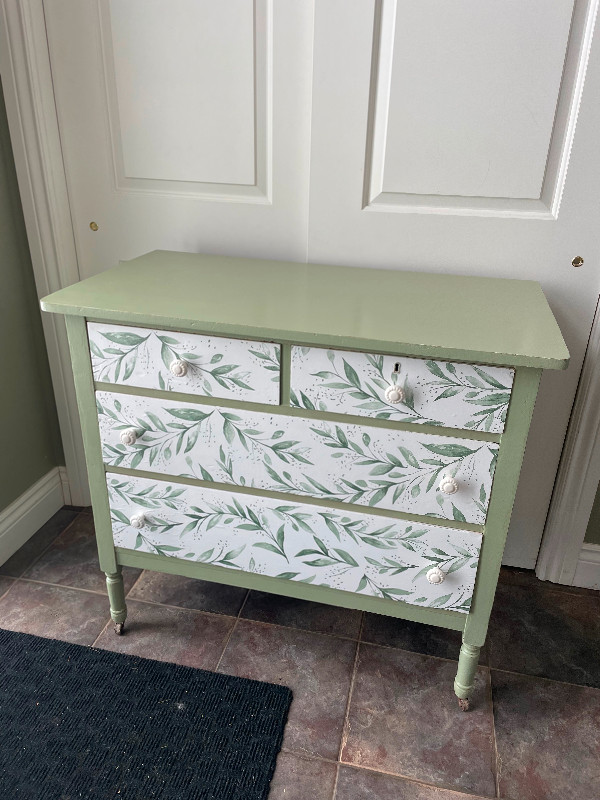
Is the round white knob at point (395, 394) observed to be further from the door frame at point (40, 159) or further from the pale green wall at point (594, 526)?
the door frame at point (40, 159)

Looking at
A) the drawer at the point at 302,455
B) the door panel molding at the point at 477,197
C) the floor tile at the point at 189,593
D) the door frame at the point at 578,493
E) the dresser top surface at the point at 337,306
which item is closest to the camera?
the dresser top surface at the point at 337,306

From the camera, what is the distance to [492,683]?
1422 mm

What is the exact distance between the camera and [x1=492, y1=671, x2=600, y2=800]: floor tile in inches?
47.3

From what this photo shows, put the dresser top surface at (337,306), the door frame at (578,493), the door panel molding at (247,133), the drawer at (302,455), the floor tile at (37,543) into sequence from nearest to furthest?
the dresser top surface at (337,306) < the drawer at (302,455) < the door panel molding at (247,133) < the door frame at (578,493) < the floor tile at (37,543)

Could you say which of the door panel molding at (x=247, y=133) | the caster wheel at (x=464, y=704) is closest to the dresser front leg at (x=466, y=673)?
the caster wheel at (x=464, y=704)

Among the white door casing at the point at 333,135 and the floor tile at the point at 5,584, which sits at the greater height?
the white door casing at the point at 333,135

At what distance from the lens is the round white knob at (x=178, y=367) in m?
1.16

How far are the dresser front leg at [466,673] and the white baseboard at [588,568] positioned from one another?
21.4 inches

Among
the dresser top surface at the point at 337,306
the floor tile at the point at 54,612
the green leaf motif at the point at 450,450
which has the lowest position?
the floor tile at the point at 54,612

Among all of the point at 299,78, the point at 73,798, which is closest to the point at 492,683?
the point at 73,798

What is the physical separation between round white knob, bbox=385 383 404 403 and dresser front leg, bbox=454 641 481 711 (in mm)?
595

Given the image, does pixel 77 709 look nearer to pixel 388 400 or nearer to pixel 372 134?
pixel 388 400

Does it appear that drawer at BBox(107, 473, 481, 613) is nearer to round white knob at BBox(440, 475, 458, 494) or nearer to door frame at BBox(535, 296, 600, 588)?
round white knob at BBox(440, 475, 458, 494)

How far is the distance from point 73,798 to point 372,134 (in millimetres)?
1523
